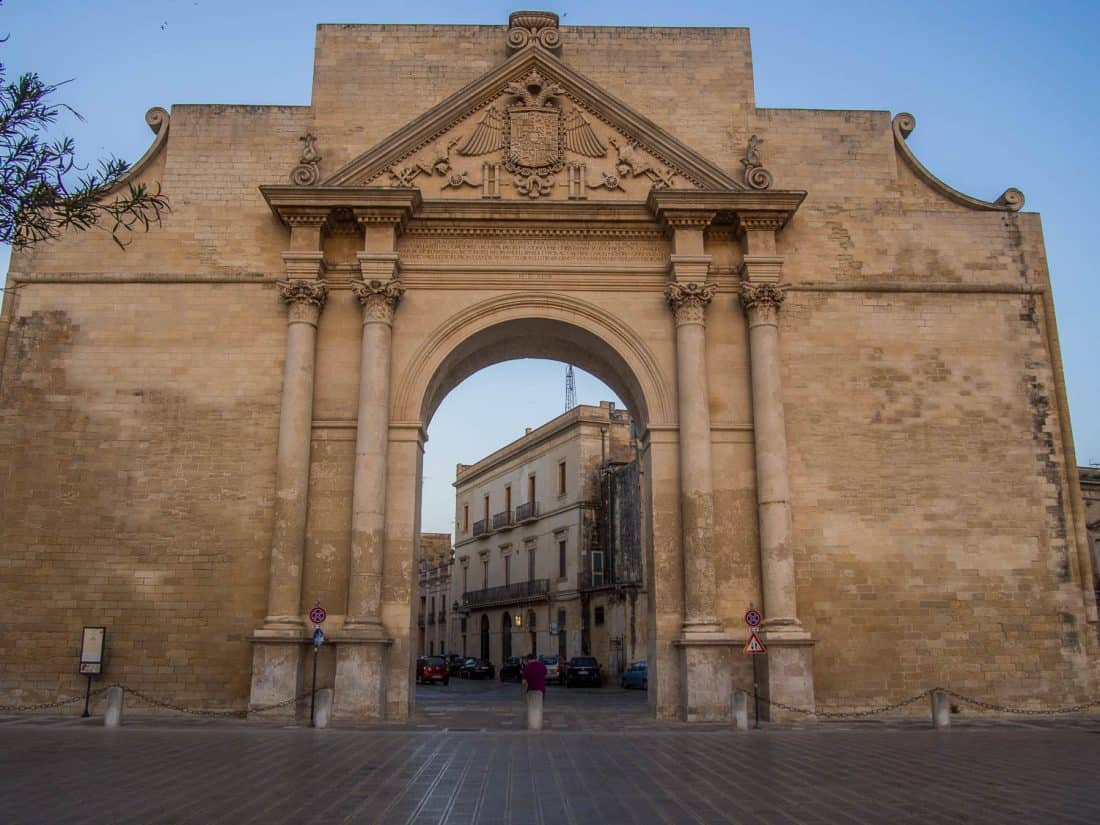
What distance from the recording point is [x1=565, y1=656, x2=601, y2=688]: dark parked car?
104 feet

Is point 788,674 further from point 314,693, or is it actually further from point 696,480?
point 314,693

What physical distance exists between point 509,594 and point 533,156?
3024 cm

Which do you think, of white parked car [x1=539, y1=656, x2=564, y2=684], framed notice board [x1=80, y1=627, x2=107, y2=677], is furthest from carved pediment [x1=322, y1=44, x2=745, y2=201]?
white parked car [x1=539, y1=656, x2=564, y2=684]

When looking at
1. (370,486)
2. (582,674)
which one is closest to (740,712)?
(370,486)

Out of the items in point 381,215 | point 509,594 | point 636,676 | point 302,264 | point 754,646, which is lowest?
point 636,676

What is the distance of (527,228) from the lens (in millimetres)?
17500

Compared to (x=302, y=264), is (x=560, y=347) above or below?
below

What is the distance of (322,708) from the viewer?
537 inches

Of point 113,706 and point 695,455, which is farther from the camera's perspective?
Result: point 695,455

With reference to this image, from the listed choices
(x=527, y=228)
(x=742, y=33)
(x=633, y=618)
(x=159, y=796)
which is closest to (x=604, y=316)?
(x=527, y=228)

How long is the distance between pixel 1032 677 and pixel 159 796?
47.4ft

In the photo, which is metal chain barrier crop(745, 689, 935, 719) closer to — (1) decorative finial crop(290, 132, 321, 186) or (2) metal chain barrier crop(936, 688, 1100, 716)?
(2) metal chain barrier crop(936, 688, 1100, 716)

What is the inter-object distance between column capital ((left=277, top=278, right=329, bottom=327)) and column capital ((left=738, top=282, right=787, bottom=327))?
26.0 ft

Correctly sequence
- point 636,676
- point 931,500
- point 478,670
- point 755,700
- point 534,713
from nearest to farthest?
A: point 534,713
point 755,700
point 931,500
point 636,676
point 478,670
